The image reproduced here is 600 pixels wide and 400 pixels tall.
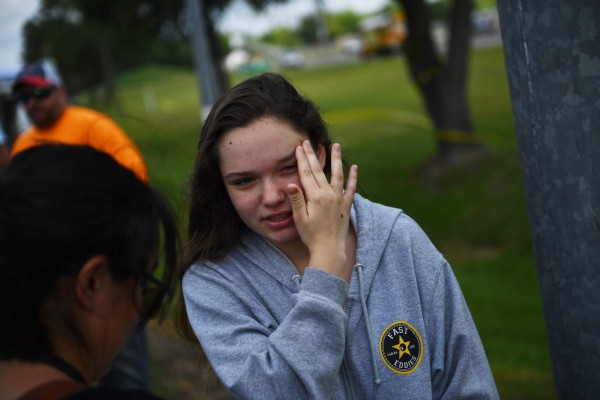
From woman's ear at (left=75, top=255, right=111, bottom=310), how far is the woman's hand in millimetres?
663

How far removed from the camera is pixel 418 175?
1420 centimetres

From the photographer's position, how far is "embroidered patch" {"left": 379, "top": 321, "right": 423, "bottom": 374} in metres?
2.29

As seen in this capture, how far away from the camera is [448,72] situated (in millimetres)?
13117

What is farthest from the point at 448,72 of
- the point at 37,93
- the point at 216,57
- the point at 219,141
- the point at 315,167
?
the point at 315,167

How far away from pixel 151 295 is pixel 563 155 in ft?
3.48

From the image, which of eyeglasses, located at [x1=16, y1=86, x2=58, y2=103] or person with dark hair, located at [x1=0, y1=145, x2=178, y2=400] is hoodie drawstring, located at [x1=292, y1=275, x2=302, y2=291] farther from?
eyeglasses, located at [x1=16, y1=86, x2=58, y2=103]

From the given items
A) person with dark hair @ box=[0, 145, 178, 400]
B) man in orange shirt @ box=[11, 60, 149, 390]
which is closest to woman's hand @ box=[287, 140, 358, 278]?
person with dark hair @ box=[0, 145, 178, 400]

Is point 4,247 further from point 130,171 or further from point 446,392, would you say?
point 446,392

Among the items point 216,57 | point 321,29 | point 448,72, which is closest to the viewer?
point 448,72

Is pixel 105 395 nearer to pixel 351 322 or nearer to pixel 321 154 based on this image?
pixel 351 322

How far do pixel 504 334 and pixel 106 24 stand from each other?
44.6ft

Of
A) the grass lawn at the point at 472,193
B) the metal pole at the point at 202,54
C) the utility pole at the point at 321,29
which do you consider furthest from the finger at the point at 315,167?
the utility pole at the point at 321,29

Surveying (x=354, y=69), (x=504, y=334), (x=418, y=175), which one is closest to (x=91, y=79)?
(x=354, y=69)

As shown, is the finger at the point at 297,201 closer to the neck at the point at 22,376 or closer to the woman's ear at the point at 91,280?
the woman's ear at the point at 91,280
